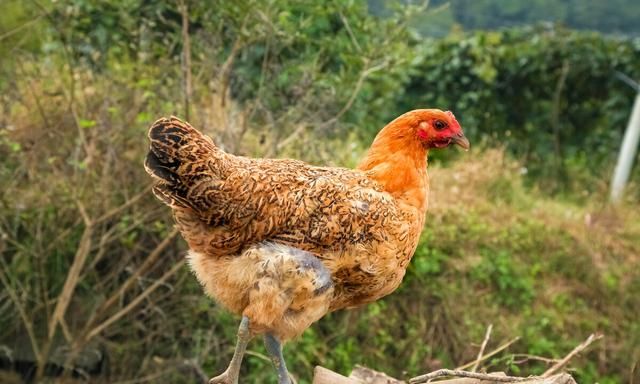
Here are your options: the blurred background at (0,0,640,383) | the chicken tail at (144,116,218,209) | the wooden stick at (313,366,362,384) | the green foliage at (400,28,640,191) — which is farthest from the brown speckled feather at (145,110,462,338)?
the green foliage at (400,28,640,191)

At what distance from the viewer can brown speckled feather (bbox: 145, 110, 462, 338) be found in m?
3.54

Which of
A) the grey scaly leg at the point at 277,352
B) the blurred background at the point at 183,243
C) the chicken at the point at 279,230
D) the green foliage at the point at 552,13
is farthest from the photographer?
the green foliage at the point at 552,13

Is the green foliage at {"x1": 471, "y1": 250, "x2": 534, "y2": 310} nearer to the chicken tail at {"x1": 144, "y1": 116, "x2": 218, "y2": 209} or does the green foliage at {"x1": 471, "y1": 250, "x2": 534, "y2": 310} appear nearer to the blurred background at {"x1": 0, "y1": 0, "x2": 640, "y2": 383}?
the blurred background at {"x1": 0, "y1": 0, "x2": 640, "y2": 383}

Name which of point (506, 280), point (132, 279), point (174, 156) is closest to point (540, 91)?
point (506, 280)

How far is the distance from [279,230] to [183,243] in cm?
325

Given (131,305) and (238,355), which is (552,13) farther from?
(238,355)

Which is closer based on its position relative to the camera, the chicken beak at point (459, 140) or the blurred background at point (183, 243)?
the chicken beak at point (459, 140)

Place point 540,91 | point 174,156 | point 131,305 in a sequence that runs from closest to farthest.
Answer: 1. point 174,156
2. point 131,305
3. point 540,91

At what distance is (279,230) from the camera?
3676mm

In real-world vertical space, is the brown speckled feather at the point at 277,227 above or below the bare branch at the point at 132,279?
above

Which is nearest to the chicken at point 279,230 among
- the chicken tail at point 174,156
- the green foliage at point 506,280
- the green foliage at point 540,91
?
the chicken tail at point 174,156

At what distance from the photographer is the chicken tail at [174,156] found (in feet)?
11.3

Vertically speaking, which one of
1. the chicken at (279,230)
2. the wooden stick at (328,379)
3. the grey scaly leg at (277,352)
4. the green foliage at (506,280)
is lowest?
the green foliage at (506,280)

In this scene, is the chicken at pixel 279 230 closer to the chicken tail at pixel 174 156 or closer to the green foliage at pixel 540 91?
the chicken tail at pixel 174 156
